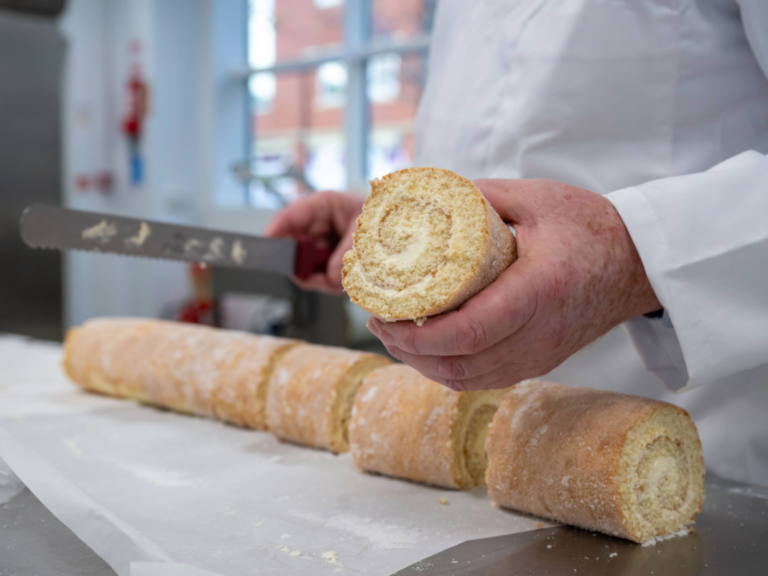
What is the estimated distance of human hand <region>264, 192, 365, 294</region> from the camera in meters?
1.64

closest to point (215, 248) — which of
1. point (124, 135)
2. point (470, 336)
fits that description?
point (470, 336)

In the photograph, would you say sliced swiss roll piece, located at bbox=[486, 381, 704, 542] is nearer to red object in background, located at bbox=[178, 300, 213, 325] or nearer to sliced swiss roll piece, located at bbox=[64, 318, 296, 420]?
sliced swiss roll piece, located at bbox=[64, 318, 296, 420]

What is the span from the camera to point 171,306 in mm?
5004

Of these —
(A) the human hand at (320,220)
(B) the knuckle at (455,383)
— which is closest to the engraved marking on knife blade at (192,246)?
(A) the human hand at (320,220)

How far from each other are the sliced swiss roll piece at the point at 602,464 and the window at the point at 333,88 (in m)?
2.86

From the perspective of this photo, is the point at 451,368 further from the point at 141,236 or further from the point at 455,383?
the point at 141,236

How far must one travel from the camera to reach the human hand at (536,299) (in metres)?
0.86

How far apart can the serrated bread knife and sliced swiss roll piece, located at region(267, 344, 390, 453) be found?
0.21 meters

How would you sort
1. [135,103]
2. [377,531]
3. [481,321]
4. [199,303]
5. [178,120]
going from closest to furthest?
[481,321], [377,531], [199,303], [135,103], [178,120]

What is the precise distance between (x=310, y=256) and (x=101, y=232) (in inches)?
17.6

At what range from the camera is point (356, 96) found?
4.45 m

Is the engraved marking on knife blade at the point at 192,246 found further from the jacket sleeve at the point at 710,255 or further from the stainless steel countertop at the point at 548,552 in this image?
the jacket sleeve at the point at 710,255

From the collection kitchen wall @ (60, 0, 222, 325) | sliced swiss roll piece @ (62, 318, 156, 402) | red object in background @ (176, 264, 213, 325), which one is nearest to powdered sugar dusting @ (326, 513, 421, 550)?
sliced swiss roll piece @ (62, 318, 156, 402)

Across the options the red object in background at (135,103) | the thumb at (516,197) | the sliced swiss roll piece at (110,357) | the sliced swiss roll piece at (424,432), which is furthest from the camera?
the red object in background at (135,103)
